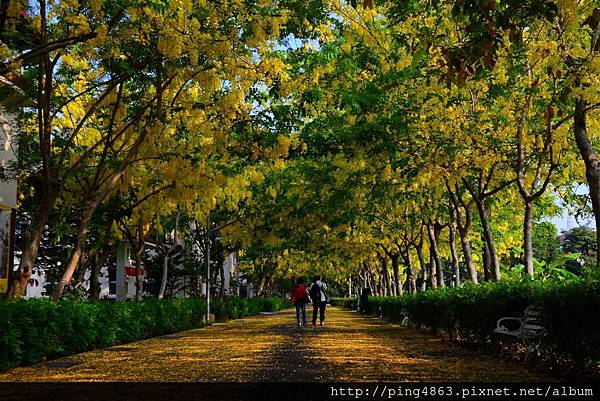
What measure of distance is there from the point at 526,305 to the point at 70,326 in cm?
899

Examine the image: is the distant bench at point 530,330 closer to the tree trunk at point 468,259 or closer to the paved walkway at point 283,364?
the paved walkway at point 283,364

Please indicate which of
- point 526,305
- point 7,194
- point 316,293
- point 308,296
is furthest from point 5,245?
point 526,305

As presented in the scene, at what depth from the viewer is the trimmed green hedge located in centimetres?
1237

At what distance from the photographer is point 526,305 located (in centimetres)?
1245

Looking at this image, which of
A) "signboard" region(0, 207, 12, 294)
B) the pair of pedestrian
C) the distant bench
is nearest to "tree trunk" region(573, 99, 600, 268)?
the distant bench

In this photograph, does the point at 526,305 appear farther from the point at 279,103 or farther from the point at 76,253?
the point at 76,253

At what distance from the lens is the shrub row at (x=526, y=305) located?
9.44 metres

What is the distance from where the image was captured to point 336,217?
31.1 metres

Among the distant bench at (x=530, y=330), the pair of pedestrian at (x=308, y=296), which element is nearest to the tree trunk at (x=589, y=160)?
the distant bench at (x=530, y=330)

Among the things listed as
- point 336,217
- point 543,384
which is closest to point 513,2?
point 543,384

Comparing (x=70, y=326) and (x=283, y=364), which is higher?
(x=70, y=326)

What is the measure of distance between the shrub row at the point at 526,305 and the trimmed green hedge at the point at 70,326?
27.5 feet

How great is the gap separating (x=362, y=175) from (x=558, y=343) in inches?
526

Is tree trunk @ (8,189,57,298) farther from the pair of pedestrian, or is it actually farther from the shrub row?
the pair of pedestrian
